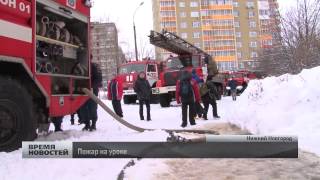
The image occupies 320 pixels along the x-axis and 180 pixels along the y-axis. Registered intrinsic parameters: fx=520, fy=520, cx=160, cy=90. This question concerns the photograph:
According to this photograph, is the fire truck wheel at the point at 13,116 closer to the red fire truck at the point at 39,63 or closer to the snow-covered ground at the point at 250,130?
the red fire truck at the point at 39,63

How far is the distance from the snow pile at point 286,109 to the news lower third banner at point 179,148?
15.9ft

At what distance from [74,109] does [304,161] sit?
4.52 m

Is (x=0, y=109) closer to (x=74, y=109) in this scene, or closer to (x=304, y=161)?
(x=74, y=109)

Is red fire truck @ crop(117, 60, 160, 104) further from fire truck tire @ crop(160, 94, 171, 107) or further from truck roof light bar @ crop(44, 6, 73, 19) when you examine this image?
truck roof light bar @ crop(44, 6, 73, 19)

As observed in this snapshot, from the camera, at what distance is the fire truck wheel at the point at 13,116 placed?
7543 millimetres

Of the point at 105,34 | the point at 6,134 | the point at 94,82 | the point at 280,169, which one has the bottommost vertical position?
the point at 280,169

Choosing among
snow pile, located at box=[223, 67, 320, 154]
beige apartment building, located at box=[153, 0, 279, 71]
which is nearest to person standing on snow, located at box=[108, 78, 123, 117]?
snow pile, located at box=[223, 67, 320, 154]

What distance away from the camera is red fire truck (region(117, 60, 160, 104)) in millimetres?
28016

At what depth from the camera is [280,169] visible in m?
7.01

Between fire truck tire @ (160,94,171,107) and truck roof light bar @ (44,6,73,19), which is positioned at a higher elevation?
truck roof light bar @ (44,6,73,19)

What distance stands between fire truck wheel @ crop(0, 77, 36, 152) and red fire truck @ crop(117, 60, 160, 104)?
19.9 metres

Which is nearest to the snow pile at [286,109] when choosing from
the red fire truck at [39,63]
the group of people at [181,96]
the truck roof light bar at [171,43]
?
the group of people at [181,96]

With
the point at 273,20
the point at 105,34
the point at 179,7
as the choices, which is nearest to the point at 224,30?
the point at 179,7

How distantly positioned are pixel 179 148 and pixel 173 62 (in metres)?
22.3
